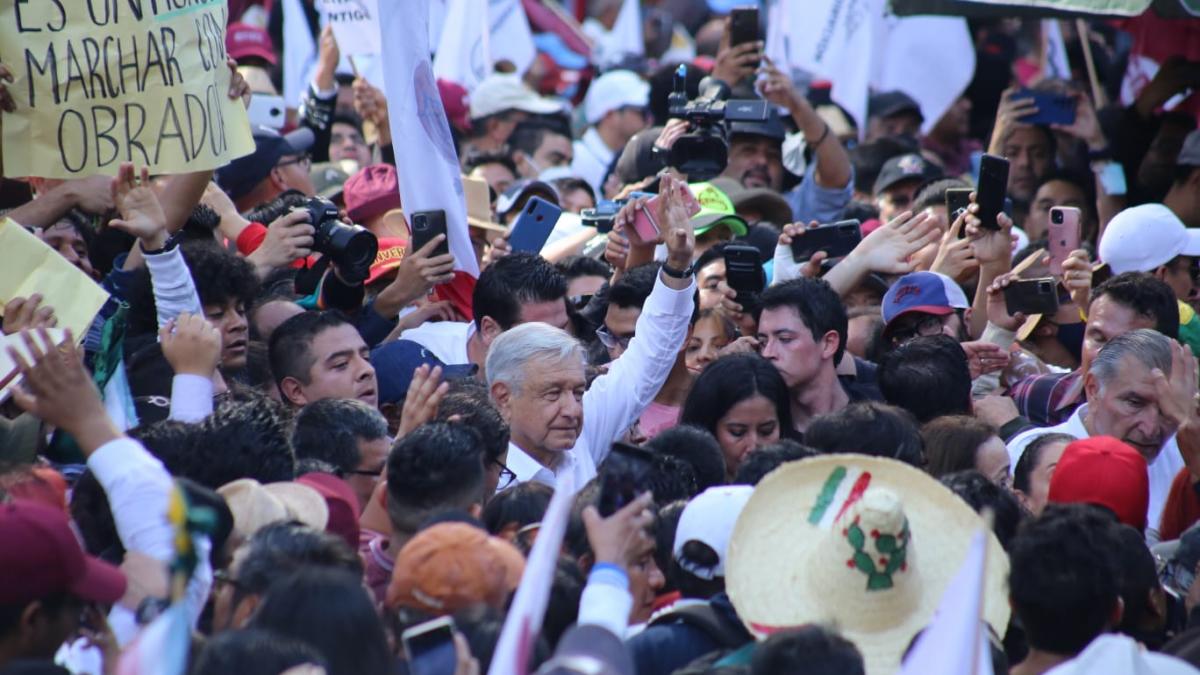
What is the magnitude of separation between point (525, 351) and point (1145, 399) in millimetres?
2084

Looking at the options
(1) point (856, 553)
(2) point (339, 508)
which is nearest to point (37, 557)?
(2) point (339, 508)

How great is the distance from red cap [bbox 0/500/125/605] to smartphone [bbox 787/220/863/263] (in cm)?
435

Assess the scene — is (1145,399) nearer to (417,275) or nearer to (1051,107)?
(417,275)

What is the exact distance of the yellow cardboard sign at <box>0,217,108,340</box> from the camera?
219 inches

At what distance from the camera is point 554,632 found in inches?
164

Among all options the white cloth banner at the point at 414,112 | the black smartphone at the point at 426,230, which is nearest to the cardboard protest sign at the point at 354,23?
the white cloth banner at the point at 414,112

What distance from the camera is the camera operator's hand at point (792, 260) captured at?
746 cm

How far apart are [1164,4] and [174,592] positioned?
666 centimetres

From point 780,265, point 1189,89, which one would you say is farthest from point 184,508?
point 1189,89

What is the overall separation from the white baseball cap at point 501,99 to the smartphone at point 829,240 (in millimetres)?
4404

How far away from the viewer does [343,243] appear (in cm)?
666

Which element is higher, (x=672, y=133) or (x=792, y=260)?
(x=672, y=133)

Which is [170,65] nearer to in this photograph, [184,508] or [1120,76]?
[184,508]

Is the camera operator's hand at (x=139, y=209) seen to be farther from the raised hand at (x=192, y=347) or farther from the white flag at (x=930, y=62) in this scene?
the white flag at (x=930, y=62)
